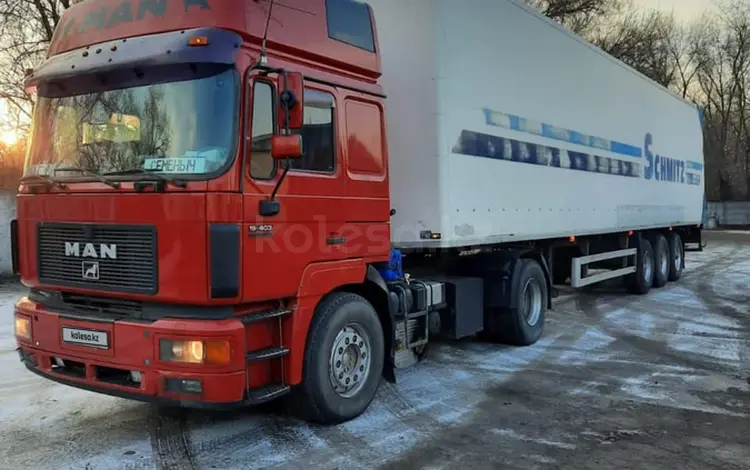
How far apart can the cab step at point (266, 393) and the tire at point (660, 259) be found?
11.4 m

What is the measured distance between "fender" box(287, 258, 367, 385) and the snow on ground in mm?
672

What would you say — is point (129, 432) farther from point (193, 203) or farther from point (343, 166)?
point (343, 166)

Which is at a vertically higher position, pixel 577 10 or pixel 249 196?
pixel 577 10

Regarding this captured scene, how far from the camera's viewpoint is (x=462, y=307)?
24.7 ft

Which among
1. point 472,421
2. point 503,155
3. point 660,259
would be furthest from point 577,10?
point 472,421

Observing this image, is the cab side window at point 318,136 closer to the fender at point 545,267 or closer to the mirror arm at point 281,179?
the mirror arm at point 281,179

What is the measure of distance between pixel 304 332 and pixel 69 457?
1.87 meters

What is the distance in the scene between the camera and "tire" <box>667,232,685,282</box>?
50.8ft

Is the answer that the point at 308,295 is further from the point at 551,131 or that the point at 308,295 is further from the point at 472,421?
the point at 551,131

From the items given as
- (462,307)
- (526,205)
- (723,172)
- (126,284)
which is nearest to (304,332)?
Result: (126,284)

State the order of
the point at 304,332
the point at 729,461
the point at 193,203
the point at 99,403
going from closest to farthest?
the point at 193,203 < the point at 729,461 < the point at 304,332 < the point at 99,403

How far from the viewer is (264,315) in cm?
476

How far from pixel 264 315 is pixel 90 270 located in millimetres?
1288

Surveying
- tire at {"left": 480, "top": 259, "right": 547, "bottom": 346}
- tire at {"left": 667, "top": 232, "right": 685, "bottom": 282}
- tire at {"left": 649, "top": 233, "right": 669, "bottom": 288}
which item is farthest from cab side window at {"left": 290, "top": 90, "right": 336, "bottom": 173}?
tire at {"left": 667, "top": 232, "right": 685, "bottom": 282}
